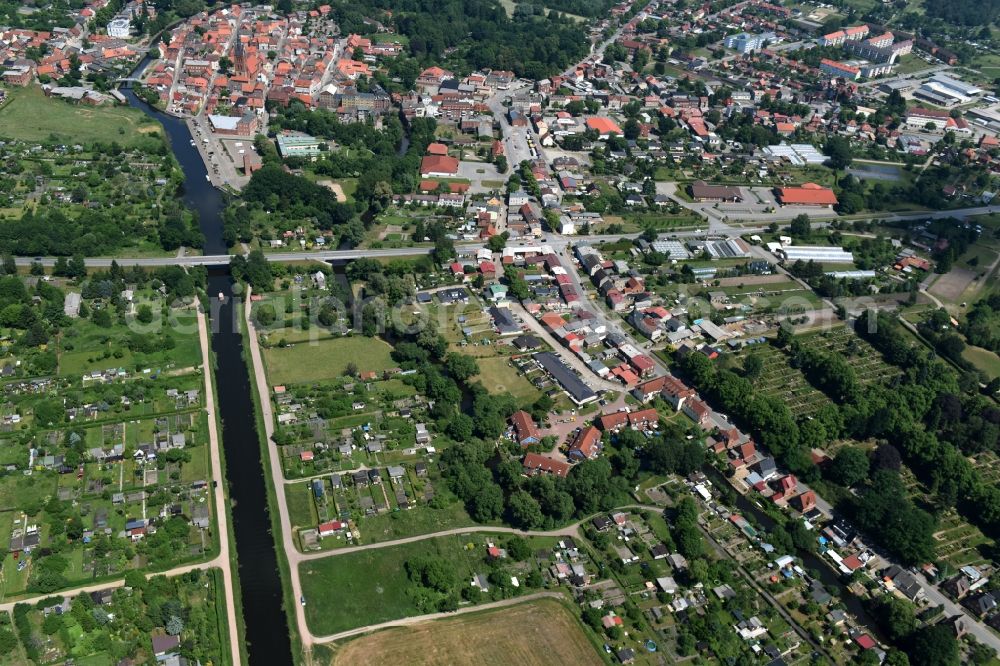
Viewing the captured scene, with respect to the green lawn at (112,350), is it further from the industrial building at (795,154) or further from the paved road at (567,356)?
the industrial building at (795,154)

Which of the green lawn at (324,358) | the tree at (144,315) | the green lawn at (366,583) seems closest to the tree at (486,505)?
the green lawn at (366,583)

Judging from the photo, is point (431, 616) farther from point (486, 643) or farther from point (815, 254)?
point (815, 254)

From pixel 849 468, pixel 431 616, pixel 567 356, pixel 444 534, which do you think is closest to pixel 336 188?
pixel 567 356

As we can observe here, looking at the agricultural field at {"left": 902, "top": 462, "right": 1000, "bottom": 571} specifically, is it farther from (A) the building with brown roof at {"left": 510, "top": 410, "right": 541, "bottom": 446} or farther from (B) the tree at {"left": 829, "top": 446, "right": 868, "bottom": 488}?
(A) the building with brown roof at {"left": 510, "top": 410, "right": 541, "bottom": 446}

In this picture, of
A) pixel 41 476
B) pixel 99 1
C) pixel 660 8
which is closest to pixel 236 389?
pixel 41 476

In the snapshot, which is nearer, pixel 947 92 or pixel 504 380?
pixel 504 380

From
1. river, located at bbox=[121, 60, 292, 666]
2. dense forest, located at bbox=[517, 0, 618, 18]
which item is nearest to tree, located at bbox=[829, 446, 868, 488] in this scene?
river, located at bbox=[121, 60, 292, 666]

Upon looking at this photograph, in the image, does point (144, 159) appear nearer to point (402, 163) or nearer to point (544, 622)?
point (402, 163)
